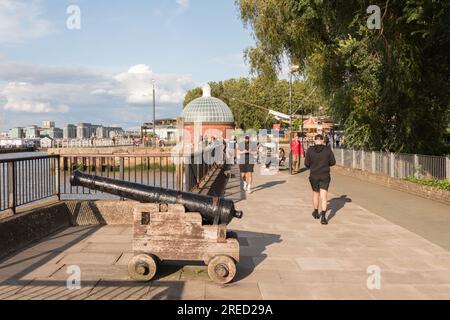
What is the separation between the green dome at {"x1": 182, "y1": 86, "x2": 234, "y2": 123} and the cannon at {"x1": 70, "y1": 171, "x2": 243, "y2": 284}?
89247 mm

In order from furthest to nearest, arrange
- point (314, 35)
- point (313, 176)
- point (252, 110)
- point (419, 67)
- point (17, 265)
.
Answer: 1. point (252, 110)
2. point (314, 35)
3. point (419, 67)
4. point (313, 176)
5. point (17, 265)

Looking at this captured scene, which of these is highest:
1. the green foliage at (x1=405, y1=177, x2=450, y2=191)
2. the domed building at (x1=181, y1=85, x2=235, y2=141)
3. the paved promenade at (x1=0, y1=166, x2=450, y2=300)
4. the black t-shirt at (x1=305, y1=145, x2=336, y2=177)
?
the domed building at (x1=181, y1=85, x2=235, y2=141)

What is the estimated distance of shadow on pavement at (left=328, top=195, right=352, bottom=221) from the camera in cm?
1093

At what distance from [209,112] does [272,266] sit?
91562 mm

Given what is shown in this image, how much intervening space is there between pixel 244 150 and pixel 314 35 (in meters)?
8.22

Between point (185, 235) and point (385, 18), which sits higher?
point (385, 18)

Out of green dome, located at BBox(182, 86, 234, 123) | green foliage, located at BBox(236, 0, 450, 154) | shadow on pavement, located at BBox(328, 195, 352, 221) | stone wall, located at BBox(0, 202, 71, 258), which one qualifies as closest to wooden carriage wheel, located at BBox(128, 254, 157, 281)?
stone wall, located at BBox(0, 202, 71, 258)

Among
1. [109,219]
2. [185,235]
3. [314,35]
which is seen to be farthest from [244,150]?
[185,235]

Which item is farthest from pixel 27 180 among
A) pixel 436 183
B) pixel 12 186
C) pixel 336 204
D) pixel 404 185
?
pixel 404 185

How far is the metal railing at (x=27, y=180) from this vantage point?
292 inches

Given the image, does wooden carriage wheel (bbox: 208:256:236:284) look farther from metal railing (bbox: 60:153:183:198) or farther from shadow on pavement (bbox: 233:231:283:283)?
metal railing (bbox: 60:153:183:198)
